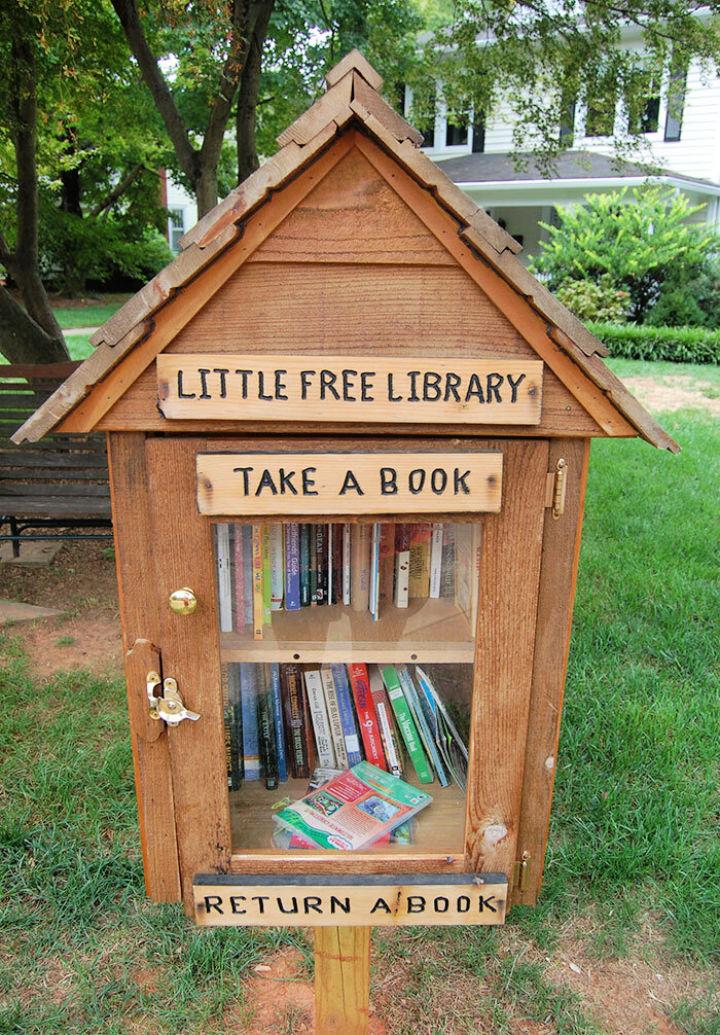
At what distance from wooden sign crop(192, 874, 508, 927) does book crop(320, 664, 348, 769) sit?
0.72ft

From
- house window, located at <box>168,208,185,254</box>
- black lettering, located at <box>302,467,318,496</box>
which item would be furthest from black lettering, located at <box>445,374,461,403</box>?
house window, located at <box>168,208,185,254</box>

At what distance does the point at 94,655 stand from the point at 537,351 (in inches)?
121

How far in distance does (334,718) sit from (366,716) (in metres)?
0.06

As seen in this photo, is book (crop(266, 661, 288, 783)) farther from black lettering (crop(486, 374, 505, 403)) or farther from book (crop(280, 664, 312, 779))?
black lettering (crop(486, 374, 505, 403))

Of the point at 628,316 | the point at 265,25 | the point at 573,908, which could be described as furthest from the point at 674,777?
the point at 628,316

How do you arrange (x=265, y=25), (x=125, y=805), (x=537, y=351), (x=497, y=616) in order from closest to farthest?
(x=537, y=351) → (x=497, y=616) → (x=125, y=805) → (x=265, y=25)

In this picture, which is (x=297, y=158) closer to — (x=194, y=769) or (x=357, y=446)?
(x=357, y=446)

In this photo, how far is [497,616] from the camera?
3.80 ft

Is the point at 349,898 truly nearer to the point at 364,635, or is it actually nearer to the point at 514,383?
the point at 364,635

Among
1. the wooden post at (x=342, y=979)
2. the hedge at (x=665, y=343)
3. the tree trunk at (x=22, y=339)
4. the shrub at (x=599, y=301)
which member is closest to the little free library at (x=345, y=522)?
the wooden post at (x=342, y=979)

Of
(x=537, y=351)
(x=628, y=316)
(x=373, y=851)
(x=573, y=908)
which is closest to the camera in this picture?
(x=537, y=351)

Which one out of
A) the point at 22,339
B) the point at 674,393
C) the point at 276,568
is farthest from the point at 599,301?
the point at 276,568

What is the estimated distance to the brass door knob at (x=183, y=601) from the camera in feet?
3.61

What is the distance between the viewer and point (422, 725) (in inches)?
54.7
